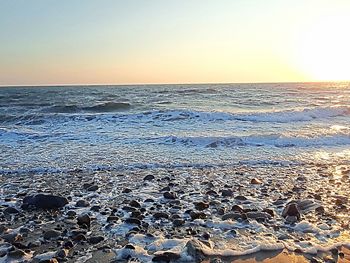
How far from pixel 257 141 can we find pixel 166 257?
9898mm

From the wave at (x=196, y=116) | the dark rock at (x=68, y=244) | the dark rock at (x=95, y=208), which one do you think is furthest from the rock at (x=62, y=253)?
the wave at (x=196, y=116)

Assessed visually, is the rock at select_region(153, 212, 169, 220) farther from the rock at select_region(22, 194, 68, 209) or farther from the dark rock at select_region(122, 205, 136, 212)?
the rock at select_region(22, 194, 68, 209)

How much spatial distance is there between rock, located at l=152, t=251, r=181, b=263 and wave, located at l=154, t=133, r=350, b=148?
8672mm

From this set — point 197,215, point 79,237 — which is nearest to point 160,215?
point 197,215

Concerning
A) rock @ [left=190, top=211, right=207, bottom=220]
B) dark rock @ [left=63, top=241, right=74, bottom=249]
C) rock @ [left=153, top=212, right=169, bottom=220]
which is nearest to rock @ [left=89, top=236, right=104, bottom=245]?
dark rock @ [left=63, top=241, right=74, bottom=249]

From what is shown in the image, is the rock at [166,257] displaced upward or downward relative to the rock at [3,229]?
upward

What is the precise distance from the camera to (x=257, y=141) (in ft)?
44.1

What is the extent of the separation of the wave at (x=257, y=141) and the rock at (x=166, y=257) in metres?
8.67

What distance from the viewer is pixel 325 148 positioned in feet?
41.3

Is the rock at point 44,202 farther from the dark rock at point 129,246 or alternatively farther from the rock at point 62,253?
the dark rock at point 129,246

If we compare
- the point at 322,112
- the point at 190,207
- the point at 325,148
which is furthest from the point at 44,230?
the point at 322,112

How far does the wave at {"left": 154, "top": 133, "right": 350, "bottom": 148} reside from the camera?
13023 mm

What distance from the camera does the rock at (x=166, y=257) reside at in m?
4.09

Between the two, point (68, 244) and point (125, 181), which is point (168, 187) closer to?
point (125, 181)
